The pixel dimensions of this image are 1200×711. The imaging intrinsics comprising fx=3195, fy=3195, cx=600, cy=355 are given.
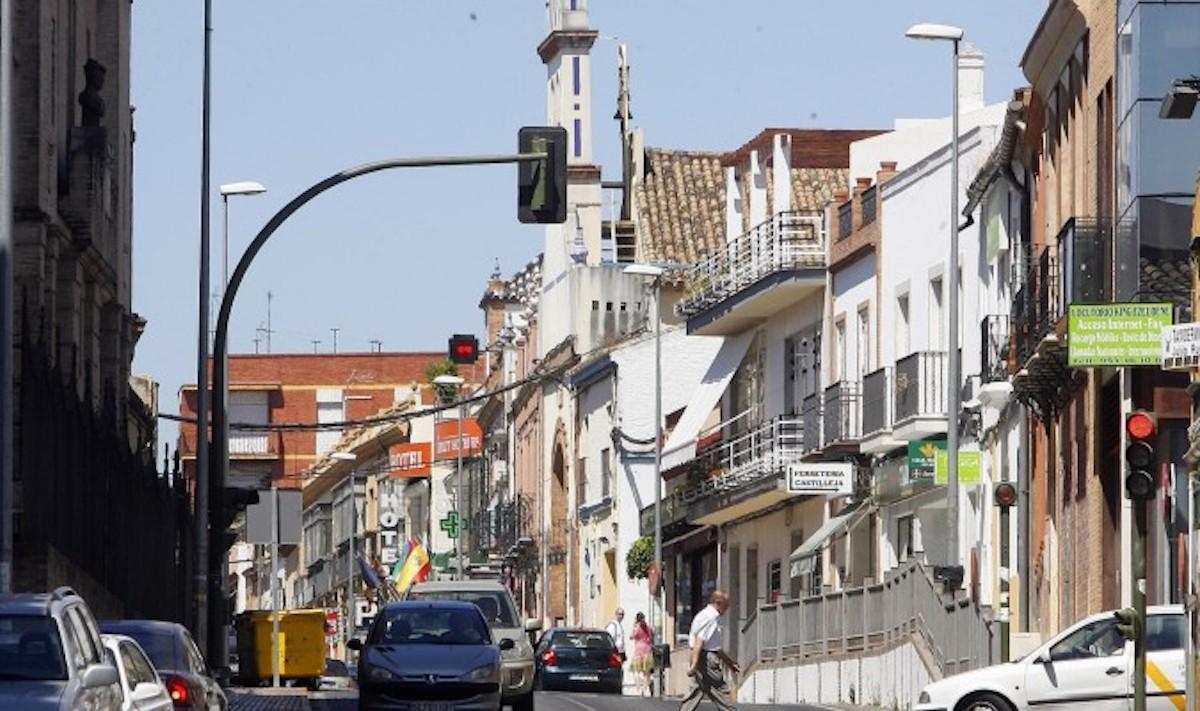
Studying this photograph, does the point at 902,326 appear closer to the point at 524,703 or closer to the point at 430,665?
the point at 524,703

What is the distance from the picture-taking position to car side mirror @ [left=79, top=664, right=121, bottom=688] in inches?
768

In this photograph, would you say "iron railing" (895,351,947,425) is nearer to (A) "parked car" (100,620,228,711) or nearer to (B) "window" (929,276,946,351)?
(B) "window" (929,276,946,351)

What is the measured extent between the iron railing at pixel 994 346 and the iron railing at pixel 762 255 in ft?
46.1

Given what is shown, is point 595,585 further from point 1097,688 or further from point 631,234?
point 1097,688

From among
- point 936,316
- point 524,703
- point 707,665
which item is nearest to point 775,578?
point 936,316

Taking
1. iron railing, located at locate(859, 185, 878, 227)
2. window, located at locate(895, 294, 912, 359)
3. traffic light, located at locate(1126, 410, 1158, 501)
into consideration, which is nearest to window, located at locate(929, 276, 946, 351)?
window, located at locate(895, 294, 912, 359)

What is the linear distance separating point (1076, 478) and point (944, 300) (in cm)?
1180

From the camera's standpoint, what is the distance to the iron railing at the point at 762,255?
65.1 m

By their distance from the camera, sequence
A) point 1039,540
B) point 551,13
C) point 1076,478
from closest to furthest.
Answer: point 1076,478 < point 1039,540 < point 551,13

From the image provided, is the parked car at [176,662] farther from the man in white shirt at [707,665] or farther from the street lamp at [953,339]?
the street lamp at [953,339]

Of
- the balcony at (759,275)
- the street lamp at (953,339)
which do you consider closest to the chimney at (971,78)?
the balcony at (759,275)

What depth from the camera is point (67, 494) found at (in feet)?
125

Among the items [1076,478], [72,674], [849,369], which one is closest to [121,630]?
[72,674]

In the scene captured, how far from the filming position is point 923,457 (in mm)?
50656
